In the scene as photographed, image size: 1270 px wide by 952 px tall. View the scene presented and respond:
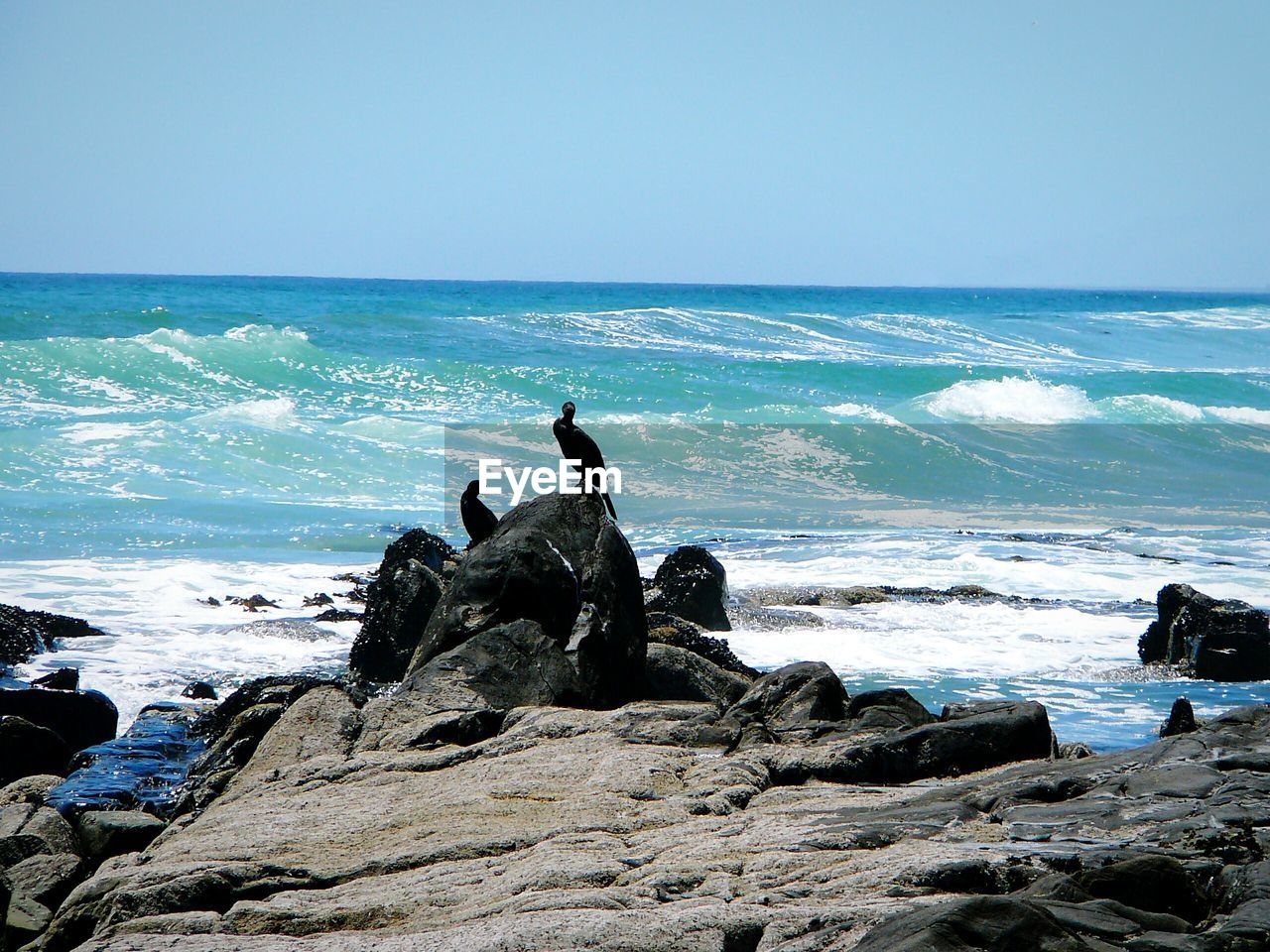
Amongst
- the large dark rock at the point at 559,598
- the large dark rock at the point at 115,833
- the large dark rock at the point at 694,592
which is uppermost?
the large dark rock at the point at 559,598

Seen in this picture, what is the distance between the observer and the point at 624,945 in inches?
157

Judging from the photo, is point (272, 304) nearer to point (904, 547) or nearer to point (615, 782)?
point (904, 547)

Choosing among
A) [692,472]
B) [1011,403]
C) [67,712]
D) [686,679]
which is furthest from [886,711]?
[1011,403]

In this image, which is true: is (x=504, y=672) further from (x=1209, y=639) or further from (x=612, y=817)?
(x=1209, y=639)

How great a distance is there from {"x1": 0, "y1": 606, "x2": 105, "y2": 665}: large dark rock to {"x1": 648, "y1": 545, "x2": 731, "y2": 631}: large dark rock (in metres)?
5.40

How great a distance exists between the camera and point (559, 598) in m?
8.46

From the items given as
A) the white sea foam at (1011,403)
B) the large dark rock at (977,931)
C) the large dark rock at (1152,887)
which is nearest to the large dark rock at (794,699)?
the large dark rock at (1152,887)

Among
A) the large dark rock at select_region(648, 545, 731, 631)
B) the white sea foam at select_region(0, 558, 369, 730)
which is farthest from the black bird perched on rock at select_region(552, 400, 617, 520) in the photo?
the large dark rock at select_region(648, 545, 731, 631)

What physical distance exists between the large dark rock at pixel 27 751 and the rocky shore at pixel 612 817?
706 millimetres

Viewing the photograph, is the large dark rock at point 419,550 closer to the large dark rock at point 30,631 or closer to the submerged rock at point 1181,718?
the large dark rock at point 30,631

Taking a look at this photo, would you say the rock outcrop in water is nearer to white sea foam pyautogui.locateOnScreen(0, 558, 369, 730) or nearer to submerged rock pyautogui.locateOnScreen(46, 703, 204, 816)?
submerged rock pyautogui.locateOnScreen(46, 703, 204, 816)

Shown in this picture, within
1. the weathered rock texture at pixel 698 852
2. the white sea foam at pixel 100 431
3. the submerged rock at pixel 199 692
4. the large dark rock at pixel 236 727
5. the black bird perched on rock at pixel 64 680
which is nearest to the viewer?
the weathered rock texture at pixel 698 852

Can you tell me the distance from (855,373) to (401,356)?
44.5 ft

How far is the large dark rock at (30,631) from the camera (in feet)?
38.2
